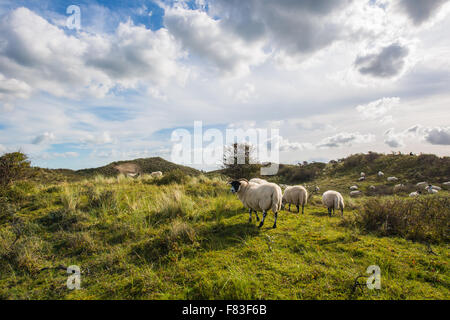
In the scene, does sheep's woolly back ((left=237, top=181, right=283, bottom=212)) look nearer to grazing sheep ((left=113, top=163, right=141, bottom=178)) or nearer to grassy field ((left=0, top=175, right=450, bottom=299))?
grassy field ((left=0, top=175, right=450, bottom=299))

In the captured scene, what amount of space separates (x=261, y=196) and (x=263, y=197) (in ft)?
0.31

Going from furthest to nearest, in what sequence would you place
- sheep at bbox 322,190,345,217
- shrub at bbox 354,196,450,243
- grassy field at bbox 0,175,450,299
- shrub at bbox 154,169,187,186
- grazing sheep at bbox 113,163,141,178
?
grazing sheep at bbox 113,163,141,178 < shrub at bbox 154,169,187,186 < sheep at bbox 322,190,345,217 < shrub at bbox 354,196,450,243 < grassy field at bbox 0,175,450,299

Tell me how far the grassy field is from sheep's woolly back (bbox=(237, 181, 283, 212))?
2.62ft

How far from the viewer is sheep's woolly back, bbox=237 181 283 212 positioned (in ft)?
23.3

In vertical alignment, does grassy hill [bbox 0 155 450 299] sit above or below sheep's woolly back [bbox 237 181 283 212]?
below

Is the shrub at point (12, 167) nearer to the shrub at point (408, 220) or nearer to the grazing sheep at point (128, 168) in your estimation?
the shrub at point (408, 220)

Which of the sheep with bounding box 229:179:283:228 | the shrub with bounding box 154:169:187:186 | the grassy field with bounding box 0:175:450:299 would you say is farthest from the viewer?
the shrub with bounding box 154:169:187:186

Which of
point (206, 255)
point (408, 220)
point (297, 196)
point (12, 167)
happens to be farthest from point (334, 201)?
point (12, 167)

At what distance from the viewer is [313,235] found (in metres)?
6.53

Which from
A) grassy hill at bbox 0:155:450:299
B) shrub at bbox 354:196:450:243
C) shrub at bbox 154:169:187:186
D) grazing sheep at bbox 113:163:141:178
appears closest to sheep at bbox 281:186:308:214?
grassy hill at bbox 0:155:450:299

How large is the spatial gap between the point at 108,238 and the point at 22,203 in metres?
6.86
